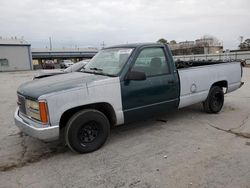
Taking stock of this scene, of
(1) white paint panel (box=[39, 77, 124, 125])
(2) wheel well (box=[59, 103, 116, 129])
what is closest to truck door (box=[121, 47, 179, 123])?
(1) white paint panel (box=[39, 77, 124, 125])

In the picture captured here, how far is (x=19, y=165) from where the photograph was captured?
3.64 m

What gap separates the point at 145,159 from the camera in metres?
3.66

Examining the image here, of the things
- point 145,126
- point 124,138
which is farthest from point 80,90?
point 145,126

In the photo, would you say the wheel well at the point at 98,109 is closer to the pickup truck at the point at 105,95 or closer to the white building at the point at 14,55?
the pickup truck at the point at 105,95

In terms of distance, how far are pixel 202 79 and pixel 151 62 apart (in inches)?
62.2

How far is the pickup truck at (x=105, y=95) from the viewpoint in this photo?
3602mm

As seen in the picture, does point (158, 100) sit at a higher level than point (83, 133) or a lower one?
higher

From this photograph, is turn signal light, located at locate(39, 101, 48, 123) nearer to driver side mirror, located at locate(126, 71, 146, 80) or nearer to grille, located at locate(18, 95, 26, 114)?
grille, located at locate(18, 95, 26, 114)

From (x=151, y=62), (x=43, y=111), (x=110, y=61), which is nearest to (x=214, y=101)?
(x=151, y=62)

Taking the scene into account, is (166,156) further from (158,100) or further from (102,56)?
(102,56)

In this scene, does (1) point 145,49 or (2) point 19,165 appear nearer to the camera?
(2) point 19,165

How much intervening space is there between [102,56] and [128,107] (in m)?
1.52

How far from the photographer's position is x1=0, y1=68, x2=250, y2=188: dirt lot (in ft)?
10.1

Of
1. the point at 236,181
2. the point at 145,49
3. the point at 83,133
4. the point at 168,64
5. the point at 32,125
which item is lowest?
the point at 236,181
